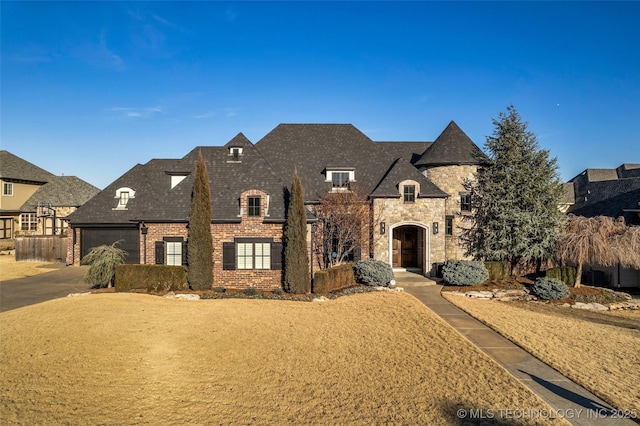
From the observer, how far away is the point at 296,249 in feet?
58.6

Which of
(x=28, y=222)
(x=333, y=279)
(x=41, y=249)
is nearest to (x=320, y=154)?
(x=333, y=279)

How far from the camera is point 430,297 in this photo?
59.3ft

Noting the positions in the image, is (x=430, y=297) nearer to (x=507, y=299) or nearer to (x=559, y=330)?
(x=507, y=299)

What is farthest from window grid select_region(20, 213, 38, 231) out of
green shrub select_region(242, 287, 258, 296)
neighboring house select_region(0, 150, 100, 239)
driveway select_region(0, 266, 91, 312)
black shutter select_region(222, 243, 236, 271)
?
green shrub select_region(242, 287, 258, 296)

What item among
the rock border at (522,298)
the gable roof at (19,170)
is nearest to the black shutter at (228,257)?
the rock border at (522,298)

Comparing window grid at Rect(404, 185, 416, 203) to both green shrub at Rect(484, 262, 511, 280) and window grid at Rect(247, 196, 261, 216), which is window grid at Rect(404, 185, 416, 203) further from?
window grid at Rect(247, 196, 261, 216)

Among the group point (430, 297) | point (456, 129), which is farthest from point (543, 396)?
point (456, 129)

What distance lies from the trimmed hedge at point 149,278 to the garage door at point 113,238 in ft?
28.5

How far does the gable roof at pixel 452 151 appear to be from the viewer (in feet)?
80.9

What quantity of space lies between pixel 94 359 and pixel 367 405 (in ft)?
21.9

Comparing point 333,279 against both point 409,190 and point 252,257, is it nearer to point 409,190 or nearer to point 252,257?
point 252,257

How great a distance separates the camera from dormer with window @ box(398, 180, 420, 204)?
76.5 ft

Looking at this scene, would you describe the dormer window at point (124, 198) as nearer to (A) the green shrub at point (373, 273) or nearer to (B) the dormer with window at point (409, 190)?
(A) the green shrub at point (373, 273)

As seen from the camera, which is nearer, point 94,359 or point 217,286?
point 94,359
